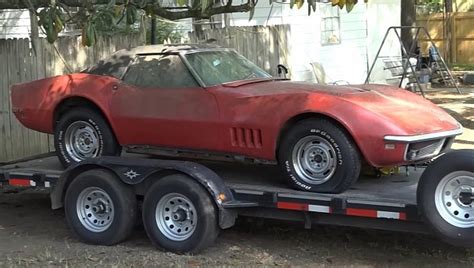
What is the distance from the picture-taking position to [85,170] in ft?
22.3

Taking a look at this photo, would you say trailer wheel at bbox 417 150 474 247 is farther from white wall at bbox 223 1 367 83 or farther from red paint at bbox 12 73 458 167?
white wall at bbox 223 1 367 83

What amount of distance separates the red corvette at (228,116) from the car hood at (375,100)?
1cm

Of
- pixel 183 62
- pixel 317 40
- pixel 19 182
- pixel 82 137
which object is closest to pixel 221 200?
pixel 183 62

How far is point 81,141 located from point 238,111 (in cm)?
190

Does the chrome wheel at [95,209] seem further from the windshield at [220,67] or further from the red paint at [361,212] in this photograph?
the red paint at [361,212]

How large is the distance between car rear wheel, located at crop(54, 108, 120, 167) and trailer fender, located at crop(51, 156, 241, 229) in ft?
1.38

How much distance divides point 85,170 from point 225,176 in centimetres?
134

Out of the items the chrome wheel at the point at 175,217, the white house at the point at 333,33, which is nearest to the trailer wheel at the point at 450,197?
the chrome wheel at the point at 175,217

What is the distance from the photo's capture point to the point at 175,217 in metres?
6.32

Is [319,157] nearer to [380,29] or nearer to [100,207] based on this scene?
[100,207]

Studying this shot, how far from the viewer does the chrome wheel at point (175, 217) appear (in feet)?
20.4

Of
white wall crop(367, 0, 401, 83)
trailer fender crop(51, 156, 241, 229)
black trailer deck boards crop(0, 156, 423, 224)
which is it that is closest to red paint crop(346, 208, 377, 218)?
black trailer deck boards crop(0, 156, 423, 224)

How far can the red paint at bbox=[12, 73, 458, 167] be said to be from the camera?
5828 millimetres

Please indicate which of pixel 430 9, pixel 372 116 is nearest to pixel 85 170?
pixel 372 116
